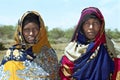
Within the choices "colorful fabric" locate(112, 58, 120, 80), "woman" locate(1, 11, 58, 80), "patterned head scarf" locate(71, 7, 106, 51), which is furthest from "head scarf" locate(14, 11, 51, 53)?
"colorful fabric" locate(112, 58, 120, 80)

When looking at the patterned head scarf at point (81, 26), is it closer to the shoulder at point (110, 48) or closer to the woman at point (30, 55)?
the shoulder at point (110, 48)

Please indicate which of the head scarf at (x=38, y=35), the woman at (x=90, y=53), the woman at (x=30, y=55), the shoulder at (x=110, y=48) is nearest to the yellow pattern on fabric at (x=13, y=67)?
the woman at (x=30, y=55)

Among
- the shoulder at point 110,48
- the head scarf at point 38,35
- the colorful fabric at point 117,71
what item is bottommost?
the colorful fabric at point 117,71

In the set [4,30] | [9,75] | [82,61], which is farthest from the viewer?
[4,30]

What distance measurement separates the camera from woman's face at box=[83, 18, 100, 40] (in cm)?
397

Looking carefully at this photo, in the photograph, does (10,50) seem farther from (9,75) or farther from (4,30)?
(4,30)

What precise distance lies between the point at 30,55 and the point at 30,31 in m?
0.24

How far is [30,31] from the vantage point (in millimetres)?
3914

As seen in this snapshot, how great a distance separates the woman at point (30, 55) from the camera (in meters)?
3.77

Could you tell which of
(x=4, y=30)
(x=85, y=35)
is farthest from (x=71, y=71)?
(x=4, y=30)

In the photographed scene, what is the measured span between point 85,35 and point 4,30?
109ft

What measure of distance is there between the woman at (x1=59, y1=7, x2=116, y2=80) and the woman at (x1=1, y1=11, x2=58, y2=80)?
0.19 m

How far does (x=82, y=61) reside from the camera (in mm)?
3973

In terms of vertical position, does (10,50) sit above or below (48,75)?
above
